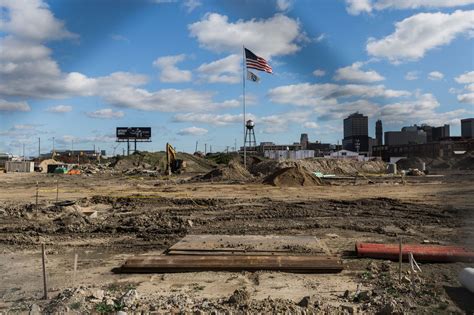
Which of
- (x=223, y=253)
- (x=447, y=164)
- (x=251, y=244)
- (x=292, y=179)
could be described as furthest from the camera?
(x=447, y=164)

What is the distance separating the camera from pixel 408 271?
8859mm

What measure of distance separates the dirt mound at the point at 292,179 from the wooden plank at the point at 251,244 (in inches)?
885

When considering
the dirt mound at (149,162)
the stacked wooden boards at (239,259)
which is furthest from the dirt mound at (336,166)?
the stacked wooden boards at (239,259)

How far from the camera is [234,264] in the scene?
30.6 ft

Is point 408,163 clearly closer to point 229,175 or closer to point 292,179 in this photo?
point 229,175

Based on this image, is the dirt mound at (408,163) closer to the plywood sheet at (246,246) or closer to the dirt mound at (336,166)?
the dirt mound at (336,166)

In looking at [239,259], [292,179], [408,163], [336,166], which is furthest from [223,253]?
[408,163]

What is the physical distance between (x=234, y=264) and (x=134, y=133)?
104917 millimetres

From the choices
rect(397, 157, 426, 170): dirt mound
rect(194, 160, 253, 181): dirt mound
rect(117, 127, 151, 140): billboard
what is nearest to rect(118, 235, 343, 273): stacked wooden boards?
rect(194, 160, 253, 181): dirt mound

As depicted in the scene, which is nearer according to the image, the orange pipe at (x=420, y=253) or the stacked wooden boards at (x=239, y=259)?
the stacked wooden boards at (x=239, y=259)

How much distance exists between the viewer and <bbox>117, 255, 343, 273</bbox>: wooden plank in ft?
29.9

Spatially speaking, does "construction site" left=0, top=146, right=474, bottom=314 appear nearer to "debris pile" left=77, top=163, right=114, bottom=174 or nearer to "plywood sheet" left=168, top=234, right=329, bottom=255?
"plywood sheet" left=168, top=234, right=329, bottom=255

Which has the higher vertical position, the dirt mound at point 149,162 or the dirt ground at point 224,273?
the dirt mound at point 149,162

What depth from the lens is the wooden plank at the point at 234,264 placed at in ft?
29.9
